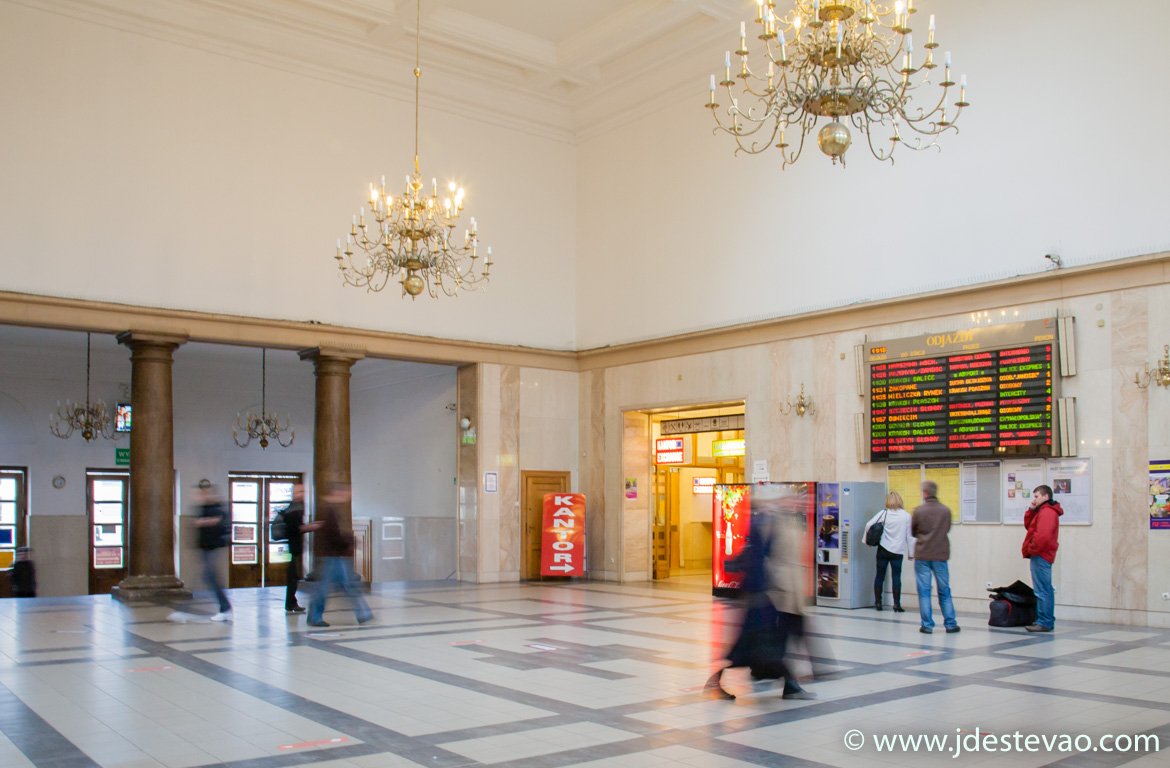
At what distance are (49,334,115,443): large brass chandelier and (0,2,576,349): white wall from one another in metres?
4.87

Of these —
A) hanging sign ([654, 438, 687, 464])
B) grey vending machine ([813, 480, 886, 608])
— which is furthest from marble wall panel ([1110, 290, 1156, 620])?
hanging sign ([654, 438, 687, 464])

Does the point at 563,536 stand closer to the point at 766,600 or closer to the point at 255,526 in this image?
the point at 255,526

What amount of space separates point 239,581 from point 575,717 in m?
17.6

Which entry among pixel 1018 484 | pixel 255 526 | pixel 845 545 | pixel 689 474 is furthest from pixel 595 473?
pixel 255 526

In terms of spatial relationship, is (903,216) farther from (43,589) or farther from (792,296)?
(43,589)

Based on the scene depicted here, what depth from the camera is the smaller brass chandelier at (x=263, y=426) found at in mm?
19828

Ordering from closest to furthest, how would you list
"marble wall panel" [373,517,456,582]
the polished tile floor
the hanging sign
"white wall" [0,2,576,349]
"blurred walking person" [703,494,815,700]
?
1. the polished tile floor
2. "blurred walking person" [703,494,815,700]
3. "white wall" [0,2,576,349]
4. the hanging sign
5. "marble wall panel" [373,517,456,582]

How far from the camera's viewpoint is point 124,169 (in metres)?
13.2

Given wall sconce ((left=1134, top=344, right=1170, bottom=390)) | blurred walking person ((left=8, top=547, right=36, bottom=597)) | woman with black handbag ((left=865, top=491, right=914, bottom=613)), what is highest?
wall sconce ((left=1134, top=344, right=1170, bottom=390))

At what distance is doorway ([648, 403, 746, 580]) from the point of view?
15.9m

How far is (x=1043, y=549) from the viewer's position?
966cm

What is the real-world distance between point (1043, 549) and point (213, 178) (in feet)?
35.9

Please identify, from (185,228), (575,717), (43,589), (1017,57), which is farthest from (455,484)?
(575,717)

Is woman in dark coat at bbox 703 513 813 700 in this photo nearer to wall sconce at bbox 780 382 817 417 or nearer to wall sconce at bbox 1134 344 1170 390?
wall sconce at bbox 1134 344 1170 390
